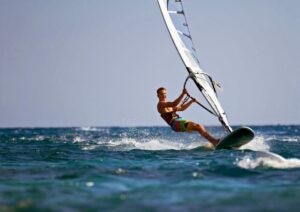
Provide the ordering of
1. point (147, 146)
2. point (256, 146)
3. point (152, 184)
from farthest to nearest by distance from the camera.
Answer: point (147, 146)
point (256, 146)
point (152, 184)

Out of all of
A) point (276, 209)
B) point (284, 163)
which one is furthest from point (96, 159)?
point (276, 209)

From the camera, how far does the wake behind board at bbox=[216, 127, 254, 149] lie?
553 inches

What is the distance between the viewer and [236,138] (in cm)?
1431

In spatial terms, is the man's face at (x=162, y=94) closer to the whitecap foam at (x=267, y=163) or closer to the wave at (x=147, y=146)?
the wave at (x=147, y=146)

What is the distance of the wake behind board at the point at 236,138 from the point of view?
46.1 ft

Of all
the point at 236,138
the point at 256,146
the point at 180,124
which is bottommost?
the point at 256,146

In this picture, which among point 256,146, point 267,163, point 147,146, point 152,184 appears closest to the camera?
point 152,184

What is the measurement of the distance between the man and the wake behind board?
0.25 metres

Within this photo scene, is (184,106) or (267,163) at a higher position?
(184,106)

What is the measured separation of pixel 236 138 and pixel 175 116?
1.68m

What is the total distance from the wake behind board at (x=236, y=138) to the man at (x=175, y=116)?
0.25 metres

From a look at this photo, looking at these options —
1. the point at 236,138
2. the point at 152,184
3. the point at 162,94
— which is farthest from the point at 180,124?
the point at 152,184

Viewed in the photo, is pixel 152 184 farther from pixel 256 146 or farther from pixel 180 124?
pixel 256 146

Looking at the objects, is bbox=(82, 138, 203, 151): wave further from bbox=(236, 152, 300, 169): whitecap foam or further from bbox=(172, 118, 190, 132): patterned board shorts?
bbox=(236, 152, 300, 169): whitecap foam
